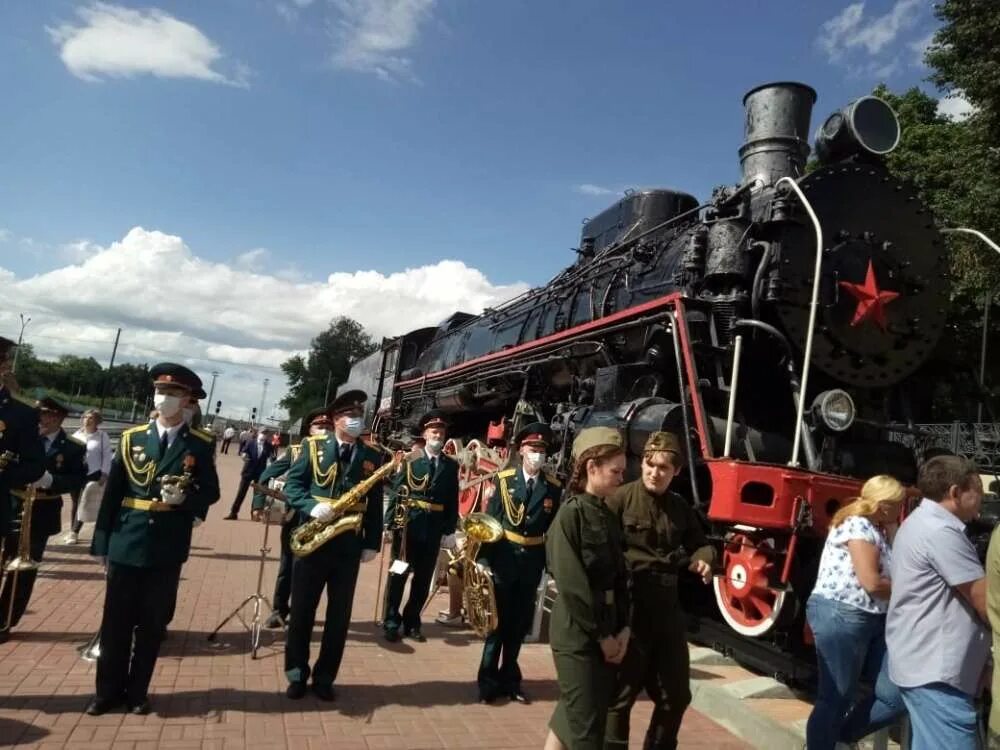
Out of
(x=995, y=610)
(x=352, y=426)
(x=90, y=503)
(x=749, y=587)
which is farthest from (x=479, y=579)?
(x=90, y=503)

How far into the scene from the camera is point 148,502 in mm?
3836

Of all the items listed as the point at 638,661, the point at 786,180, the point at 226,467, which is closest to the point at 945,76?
the point at 786,180

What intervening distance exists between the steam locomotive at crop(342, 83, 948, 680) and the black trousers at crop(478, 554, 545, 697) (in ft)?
4.04

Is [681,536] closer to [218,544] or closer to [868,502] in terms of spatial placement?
[868,502]

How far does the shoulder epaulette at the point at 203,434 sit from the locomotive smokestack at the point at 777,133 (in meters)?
5.05

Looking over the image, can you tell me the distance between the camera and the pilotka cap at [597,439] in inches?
118

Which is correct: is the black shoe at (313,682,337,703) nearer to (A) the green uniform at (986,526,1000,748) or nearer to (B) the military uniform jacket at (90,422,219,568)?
(B) the military uniform jacket at (90,422,219,568)

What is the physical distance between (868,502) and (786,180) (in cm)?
302

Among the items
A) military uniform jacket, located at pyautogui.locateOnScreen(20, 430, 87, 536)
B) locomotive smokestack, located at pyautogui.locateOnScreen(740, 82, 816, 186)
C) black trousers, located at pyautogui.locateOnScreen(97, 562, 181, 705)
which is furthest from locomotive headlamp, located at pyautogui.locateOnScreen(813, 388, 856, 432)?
military uniform jacket, located at pyautogui.locateOnScreen(20, 430, 87, 536)

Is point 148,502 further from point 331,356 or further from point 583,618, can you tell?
point 331,356

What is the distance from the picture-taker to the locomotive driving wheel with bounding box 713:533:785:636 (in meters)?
4.59

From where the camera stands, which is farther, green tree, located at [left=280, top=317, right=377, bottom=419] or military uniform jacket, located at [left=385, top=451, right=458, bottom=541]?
green tree, located at [left=280, top=317, right=377, bottom=419]

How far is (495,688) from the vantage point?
14.4 ft

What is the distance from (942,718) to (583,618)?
131 centimetres
